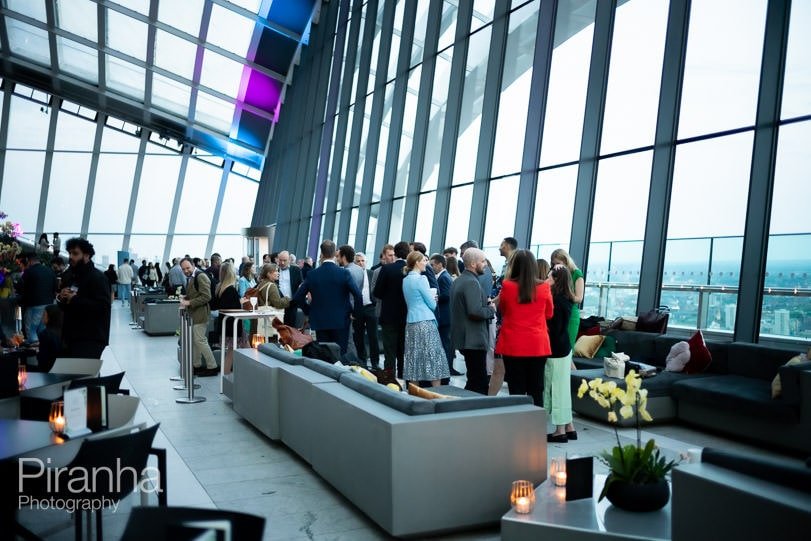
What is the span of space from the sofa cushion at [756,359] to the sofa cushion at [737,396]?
73 millimetres

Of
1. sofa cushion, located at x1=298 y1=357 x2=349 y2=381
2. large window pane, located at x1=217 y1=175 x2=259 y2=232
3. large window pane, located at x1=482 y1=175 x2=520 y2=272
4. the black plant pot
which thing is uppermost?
large window pane, located at x1=217 y1=175 x2=259 y2=232

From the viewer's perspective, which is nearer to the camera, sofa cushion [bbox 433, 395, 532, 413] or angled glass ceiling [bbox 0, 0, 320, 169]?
sofa cushion [bbox 433, 395, 532, 413]

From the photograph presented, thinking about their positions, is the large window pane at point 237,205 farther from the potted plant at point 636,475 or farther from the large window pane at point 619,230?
the potted plant at point 636,475

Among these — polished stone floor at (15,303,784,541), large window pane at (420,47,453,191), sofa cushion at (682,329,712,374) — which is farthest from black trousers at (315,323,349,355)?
large window pane at (420,47,453,191)

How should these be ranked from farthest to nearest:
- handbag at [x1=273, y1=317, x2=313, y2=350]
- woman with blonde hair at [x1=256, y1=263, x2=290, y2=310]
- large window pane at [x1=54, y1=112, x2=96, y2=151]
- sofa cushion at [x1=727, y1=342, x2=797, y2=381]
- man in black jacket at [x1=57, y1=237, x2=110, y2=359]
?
1. large window pane at [x1=54, y1=112, x2=96, y2=151]
2. woman with blonde hair at [x1=256, y1=263, x2=290, y2=310]
3. handbag at [x1=273, y1=317, x2=313, y2=350]
4. sofa cushion at [x1=727, y1=342, x2=797, y2=381]
5. man in black jacket at [x1=57, y1=237, x2=110, y2=359]

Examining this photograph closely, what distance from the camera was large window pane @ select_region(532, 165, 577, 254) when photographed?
7.73 m

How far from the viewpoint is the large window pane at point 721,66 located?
5914 mm

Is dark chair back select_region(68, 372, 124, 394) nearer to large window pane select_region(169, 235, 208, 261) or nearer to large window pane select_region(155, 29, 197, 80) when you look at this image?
large window pane select_region(155, 29, 197, 80)

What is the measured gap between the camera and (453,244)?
32.4ft

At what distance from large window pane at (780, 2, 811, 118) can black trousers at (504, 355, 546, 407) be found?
2.98 m

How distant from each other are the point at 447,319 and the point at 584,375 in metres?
1.74

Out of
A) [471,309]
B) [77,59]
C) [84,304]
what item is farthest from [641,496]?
[77,59]

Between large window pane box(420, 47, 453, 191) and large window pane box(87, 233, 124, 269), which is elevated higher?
large window pane box(420, 47, 453, 191)

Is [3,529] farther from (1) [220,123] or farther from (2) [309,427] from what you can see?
(1) [220,123]
